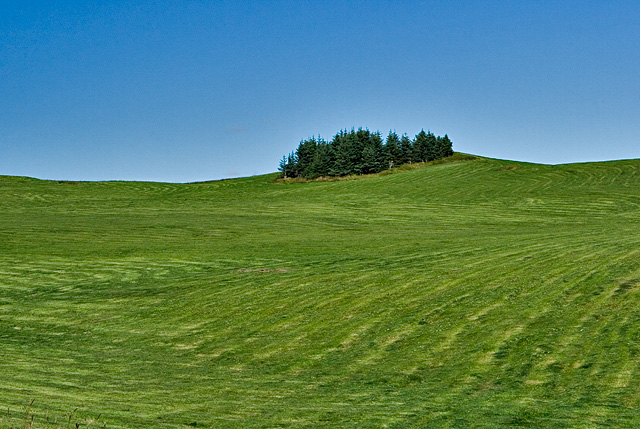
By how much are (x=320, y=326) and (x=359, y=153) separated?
102 m

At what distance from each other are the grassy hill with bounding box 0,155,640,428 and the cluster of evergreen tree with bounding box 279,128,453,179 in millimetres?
72599

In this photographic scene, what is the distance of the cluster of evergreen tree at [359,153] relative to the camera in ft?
403

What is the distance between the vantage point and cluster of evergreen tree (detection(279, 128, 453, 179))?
403 ft

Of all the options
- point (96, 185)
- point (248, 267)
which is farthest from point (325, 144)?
point (248, 267)

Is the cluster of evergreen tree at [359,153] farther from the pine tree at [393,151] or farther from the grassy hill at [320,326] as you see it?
the grassy hill at [320,326]

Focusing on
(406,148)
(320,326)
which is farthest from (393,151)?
(320,326)

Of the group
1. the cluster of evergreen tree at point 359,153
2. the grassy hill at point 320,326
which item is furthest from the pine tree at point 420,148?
the grassy hill at point 320,326

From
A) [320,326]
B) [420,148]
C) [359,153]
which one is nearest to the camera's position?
[320,326]

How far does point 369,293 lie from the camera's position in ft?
85.0

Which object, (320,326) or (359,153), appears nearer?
(320,326)

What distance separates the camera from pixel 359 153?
123 metres

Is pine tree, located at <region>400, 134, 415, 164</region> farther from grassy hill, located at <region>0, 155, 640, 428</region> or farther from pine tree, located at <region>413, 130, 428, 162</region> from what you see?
grassy hill, located at <region>0, 155, 640, 428</region>

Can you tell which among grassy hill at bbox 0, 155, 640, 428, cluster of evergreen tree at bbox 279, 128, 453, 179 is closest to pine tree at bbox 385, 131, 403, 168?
cluster of evergreen tree at bbox 279, 128, 453, 179

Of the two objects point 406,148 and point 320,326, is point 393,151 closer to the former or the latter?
point 406,148
